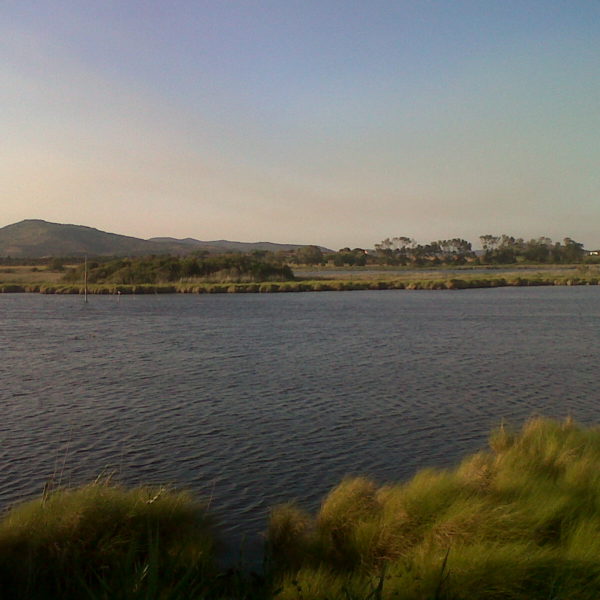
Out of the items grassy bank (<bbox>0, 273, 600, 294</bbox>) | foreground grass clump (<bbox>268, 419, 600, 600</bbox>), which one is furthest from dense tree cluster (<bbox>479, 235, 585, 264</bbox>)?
foreground grass clump (<bbox>268, 419, 600, 600</bbox>)

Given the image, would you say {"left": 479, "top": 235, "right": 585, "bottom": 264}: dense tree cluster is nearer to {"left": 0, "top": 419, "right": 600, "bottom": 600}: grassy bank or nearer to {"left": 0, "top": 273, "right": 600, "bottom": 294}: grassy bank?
{"left": 0, "top": 273, "right": 600, "bottom": 294}: grassy bank

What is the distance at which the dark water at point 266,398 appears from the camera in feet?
38.2

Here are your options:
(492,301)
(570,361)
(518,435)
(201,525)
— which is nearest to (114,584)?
(201,525)

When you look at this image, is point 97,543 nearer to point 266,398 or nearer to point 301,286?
point 266,398

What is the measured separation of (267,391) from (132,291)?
59.9m

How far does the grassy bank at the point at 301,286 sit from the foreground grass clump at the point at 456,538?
66132 millimetres

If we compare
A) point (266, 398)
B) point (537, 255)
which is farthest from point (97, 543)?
point (537, 255)

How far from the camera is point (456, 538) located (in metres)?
7.13

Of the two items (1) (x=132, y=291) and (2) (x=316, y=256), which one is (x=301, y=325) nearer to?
(1) (x=132, y=291)

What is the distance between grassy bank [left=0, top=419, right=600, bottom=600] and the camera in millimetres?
6297

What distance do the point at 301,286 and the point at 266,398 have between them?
6013 cm

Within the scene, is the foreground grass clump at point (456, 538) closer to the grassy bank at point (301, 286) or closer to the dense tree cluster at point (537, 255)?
the grassy bank at point (301, 286)

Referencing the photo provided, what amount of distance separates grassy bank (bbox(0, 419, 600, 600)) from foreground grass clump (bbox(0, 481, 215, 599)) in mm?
15

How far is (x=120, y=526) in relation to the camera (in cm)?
750
